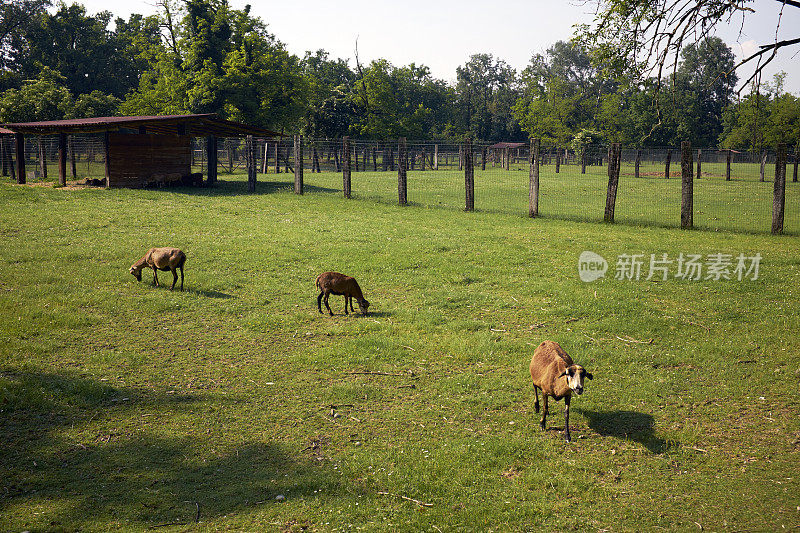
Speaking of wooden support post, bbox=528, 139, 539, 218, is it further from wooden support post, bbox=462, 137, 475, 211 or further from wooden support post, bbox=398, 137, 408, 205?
wooden support post, bbox=398, 137, 408, 205

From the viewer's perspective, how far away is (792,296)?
12.1 m

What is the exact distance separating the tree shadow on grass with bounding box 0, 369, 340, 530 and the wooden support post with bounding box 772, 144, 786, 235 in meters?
19.9

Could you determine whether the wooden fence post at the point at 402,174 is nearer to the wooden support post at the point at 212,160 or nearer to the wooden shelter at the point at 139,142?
the wooden shelter at the point at 139,142

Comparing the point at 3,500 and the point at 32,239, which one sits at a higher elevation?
the point at 32,239

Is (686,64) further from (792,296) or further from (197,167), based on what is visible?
(792,296)

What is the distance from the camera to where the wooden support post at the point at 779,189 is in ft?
64.1

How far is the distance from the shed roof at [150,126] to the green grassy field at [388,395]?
13.2 meters

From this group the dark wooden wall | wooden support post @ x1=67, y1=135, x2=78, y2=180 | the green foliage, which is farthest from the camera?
the green foliage

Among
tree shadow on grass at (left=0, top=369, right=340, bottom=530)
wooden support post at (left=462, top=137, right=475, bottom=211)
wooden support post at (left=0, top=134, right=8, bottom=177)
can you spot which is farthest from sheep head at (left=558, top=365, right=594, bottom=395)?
wooden support post at (left=0, top=134, right=8, bottom=177)

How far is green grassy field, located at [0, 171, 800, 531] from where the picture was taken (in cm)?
564

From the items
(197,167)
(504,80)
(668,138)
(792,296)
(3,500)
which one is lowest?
(3,500)

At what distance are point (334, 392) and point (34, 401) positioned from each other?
3.99 m

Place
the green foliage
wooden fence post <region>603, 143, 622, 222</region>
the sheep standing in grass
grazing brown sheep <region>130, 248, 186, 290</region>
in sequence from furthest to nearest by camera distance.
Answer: the green foliage → wooden fence post <region>603, 143, 622, 222</region> → grazing brown sheep <region>130, 248, 186, 290</region> → the sheep standing in grass

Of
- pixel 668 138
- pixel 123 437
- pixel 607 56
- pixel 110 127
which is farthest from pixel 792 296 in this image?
pixel 668 138
